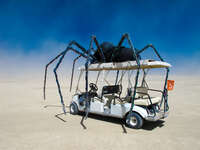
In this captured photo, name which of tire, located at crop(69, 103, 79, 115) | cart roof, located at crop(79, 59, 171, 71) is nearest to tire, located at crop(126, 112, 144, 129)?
cart roof, located at crop(79, 59, 171, 71)

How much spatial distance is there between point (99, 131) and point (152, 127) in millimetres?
2160

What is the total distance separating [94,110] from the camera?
23.4ft

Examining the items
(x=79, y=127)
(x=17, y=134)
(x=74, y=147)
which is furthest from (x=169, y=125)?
(x=17, y=134)

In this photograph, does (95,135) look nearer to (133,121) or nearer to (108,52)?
(133,121)

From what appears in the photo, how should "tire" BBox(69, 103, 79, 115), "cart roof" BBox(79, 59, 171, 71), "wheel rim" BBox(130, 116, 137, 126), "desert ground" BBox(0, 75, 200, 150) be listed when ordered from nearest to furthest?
"desert ground" BBox(0, 75, 200, 150) → "cart roof" BBox(79, 59, 171, 71) → "wheel rim" BBox(130, 116, 137, 126) → "tire" BBox(69, 103, 79, 115)

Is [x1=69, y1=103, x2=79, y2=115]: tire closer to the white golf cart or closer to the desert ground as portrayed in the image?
the white golf cart

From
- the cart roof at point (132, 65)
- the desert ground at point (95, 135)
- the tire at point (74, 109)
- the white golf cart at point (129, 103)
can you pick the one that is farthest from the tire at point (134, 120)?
the tire at point (74, 109)

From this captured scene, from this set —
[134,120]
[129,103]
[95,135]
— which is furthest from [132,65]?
[95,135]

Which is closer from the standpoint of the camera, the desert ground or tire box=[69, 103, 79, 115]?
the desert ground

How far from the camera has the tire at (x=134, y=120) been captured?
18.9ft

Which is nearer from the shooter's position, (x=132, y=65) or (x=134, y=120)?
(x=134, y=120)

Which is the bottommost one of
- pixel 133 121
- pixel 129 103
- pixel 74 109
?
pixel 74 109

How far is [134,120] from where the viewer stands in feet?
19.7

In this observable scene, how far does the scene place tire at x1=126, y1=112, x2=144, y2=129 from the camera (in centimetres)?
576
